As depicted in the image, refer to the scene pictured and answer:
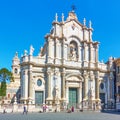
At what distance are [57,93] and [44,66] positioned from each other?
5.06 meters

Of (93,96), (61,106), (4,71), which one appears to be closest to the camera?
(61,106)

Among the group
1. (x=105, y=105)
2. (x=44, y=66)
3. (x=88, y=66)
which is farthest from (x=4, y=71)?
(x=105, y=105)

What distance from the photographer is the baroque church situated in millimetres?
46031

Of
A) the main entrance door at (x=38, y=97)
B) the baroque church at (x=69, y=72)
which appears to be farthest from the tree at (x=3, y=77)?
the main entrance door at (x=38, y=97)

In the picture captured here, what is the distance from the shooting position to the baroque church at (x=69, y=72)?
151 ft

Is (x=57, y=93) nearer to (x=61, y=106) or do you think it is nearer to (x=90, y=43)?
(x=61, y=106)

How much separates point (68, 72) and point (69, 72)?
18 cm

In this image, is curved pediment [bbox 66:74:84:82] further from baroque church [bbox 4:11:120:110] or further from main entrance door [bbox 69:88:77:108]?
main entrance door [bbox 69:88:77:108]

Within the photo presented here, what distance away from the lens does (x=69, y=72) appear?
49406mm

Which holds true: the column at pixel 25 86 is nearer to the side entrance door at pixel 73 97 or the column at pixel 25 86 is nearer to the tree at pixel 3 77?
the side entrance door at pixel 73 97

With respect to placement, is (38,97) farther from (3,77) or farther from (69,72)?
(3,77)

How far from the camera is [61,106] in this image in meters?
46.3

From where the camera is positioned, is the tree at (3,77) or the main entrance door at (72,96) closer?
the main entrance door at (72,96)

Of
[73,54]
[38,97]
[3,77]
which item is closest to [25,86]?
[38,97]
